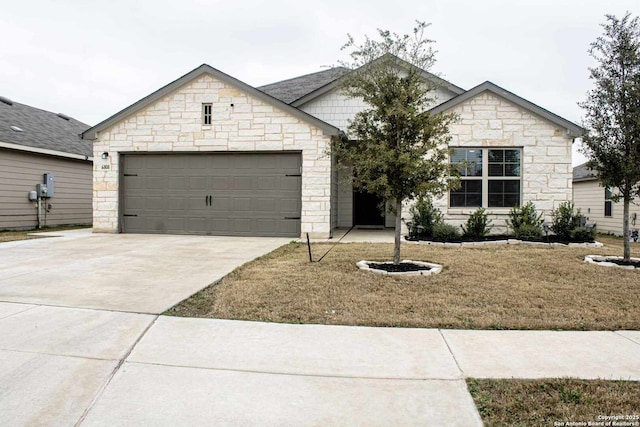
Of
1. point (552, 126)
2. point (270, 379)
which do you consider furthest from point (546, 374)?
point (552, 126)

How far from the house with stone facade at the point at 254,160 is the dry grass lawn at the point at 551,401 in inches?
360

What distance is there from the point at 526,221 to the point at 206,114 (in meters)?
9.38

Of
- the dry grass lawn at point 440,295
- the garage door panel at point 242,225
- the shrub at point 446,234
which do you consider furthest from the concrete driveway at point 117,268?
the shrub at point 446,234

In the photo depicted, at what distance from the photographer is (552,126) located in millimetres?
11969

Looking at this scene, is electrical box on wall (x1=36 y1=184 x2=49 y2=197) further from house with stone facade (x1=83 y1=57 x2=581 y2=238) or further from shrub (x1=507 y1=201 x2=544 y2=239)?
shrub (x1=507 y1=201 x2=544 y2=239)

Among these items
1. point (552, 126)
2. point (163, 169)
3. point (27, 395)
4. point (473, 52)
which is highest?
point (473, 52)

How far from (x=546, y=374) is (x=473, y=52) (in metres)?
15.9

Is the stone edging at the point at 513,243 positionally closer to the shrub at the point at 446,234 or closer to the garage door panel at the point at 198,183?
the shrub at the point at 446,234

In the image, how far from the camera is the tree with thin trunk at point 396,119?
264 inches

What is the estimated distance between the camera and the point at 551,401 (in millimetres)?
2717

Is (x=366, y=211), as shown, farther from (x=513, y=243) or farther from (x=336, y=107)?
(x=513, y=243)

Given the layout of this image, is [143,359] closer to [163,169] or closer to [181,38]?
[163,169]

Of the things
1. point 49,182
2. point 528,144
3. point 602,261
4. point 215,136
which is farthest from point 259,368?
point 49,182

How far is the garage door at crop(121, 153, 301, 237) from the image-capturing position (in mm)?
12383
